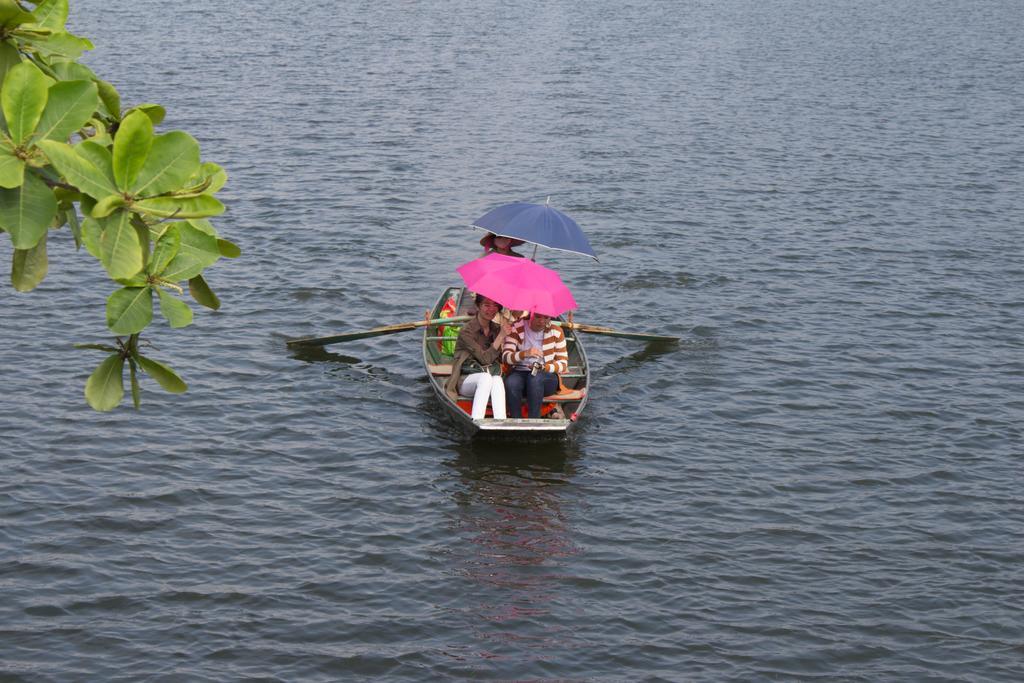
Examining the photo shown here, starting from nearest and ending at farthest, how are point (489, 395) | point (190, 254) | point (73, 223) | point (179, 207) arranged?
point (179, 207) → point (190, 254) → point (73, 223) → point (489, 395)

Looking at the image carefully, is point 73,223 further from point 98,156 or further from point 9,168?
point 98,156

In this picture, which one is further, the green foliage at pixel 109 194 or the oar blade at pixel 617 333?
the oar blade at pixel 617 333

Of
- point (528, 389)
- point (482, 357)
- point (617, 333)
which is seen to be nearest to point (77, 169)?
point (528, 389)

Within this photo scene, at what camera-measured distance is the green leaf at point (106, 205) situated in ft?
18.4

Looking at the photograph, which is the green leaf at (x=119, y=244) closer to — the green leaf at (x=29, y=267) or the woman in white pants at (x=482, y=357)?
the green leaf at (x=29, y=267)

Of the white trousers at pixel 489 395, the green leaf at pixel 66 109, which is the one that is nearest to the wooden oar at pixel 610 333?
the white trousers at pixel 489 395

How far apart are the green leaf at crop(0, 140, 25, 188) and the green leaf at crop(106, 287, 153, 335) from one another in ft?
2.12

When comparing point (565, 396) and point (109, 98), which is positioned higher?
point (109, 98)

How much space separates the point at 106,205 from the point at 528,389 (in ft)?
47.9

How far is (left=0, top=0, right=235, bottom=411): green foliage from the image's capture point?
5.64 m

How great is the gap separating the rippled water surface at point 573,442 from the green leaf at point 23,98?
384 inches

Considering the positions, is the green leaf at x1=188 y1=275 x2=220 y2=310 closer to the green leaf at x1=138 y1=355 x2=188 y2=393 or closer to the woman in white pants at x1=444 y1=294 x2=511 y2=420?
the green leaf at x1=138 y1=355 x2=188 y2=393

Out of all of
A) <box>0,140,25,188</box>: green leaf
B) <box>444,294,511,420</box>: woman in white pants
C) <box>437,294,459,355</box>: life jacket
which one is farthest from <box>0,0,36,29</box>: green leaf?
<box>437,294,459,355</box>: life jacket

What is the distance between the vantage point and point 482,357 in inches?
798
